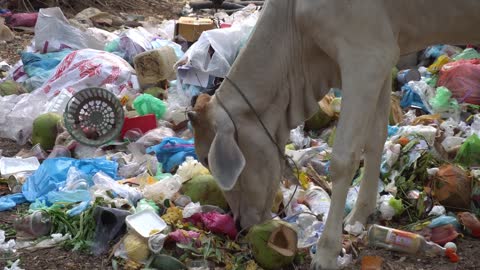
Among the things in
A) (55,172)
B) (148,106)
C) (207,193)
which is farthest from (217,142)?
(148,106)

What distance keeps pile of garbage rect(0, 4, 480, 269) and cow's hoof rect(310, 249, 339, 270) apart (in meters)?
0.15

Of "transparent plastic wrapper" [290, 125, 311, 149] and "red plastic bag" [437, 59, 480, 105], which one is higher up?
"red plastic bag" [437, 59, 480, 105]

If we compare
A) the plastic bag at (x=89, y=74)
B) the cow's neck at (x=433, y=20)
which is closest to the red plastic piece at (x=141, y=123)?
the plastic bag at (x=89, y=74)

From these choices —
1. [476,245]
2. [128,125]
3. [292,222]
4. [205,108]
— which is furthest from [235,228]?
[128,125]

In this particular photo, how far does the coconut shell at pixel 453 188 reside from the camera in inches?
191

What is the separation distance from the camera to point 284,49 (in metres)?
4.28

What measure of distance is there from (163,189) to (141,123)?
142cm

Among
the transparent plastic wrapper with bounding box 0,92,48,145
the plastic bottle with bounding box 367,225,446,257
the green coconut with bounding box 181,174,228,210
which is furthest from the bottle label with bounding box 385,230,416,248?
the transparent plastic wrapper with bounding box 0,92,48,145

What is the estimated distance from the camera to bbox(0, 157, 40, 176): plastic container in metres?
5.54

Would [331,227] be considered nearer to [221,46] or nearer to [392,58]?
[392,58]

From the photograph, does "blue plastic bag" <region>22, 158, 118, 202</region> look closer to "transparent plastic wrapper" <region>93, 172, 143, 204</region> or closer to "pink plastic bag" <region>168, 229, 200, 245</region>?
"transparent plastic wrapper" <region>93, 172, 143, 204</region>

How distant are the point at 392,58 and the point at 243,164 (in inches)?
37.9

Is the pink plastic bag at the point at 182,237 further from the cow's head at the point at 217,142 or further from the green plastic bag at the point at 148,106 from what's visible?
the green plastic bag at the point at 148,106

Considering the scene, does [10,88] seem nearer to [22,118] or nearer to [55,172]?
[22,118]
